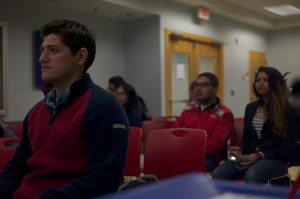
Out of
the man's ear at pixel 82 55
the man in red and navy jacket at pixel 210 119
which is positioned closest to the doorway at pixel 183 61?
the man in red and navy jacket at pixel 210 119

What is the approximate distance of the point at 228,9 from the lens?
6.78 metres

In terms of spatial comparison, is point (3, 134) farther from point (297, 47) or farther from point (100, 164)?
point (297, 47)

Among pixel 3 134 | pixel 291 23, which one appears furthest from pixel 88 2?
pixel 291 23

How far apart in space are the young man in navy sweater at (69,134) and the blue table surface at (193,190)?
35.6 inches

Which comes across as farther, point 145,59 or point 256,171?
point 145,59

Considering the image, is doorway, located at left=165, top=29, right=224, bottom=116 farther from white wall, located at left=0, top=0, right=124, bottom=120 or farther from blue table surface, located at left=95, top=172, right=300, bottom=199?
blue table surface, located at left=95, top=172, right=300, bottom=199

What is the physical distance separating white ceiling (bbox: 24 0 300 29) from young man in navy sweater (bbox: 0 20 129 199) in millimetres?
3458

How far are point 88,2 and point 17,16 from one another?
912 mm

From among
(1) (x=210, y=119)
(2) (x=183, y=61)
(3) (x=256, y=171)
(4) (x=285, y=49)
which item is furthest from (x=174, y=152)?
(4) (x=285, y=49)

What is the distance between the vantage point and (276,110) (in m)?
3.00

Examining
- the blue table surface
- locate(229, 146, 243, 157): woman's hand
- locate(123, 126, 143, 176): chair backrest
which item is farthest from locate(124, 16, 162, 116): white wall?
the blue table surface

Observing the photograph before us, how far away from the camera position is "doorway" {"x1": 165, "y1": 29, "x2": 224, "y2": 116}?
19.7ft

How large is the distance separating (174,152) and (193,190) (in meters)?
1.94

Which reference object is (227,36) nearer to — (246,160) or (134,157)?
(246,160)
